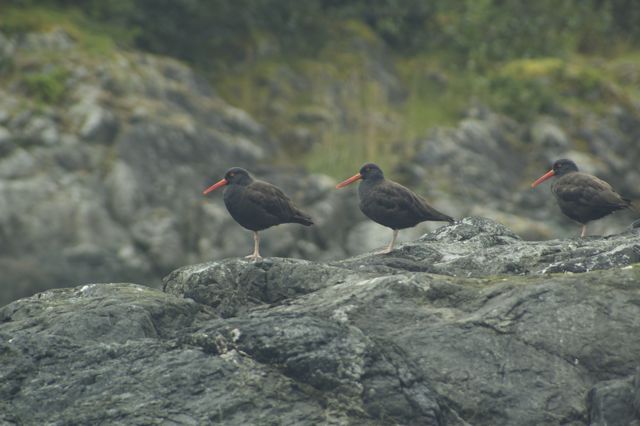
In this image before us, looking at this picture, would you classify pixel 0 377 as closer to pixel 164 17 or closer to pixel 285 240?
pixel 285 240

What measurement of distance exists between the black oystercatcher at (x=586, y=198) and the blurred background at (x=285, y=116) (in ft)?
73.8

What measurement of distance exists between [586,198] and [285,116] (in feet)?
104

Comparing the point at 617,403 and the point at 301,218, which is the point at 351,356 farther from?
the point at 301,218

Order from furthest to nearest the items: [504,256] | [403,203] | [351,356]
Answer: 1. [403,203]
2. [504,256]
3. [351,356]

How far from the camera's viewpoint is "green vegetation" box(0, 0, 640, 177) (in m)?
48.3

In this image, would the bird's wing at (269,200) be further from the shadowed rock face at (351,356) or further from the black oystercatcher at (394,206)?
the shadowed rock face at (351,356)

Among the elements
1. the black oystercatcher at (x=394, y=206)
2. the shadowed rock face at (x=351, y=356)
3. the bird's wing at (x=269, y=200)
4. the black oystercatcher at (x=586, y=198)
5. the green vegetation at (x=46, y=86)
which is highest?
the green vegetation at (x=46, y=86)

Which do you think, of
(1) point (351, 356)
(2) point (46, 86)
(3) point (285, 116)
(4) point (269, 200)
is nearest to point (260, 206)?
(4) point (269, 200)

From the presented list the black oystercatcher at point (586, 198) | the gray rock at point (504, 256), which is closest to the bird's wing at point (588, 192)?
the black oystercatcher at point (586, 198)

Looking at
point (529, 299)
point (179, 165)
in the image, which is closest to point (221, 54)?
point (179, 165)

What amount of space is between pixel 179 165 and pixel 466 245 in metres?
28.2

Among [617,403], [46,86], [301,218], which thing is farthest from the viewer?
[46,86]

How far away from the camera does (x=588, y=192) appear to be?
1852cm

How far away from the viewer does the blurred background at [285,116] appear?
40159 millimetres
